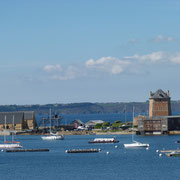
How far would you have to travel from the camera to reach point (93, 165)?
10556 centimetres

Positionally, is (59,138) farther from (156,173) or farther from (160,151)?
(156,173)

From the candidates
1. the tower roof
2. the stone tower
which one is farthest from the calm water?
the tower roof

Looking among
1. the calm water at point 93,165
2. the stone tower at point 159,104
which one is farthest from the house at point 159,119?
the calm water at point 93,165

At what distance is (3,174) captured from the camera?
9850 centimetres

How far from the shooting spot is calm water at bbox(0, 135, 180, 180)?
93.7m

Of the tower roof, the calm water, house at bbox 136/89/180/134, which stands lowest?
the calm water

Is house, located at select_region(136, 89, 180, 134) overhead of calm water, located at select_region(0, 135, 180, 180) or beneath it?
overhead

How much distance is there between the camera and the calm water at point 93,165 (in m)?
93.7

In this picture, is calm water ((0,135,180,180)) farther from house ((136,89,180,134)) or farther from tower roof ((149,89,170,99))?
tower roof ((149,89,170,99))

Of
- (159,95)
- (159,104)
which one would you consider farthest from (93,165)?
(159,95)

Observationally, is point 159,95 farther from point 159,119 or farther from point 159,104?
point 159,119

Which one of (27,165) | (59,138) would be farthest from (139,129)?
(27,165)

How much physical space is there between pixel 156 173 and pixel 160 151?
31.2m

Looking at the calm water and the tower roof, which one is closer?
the calm water
